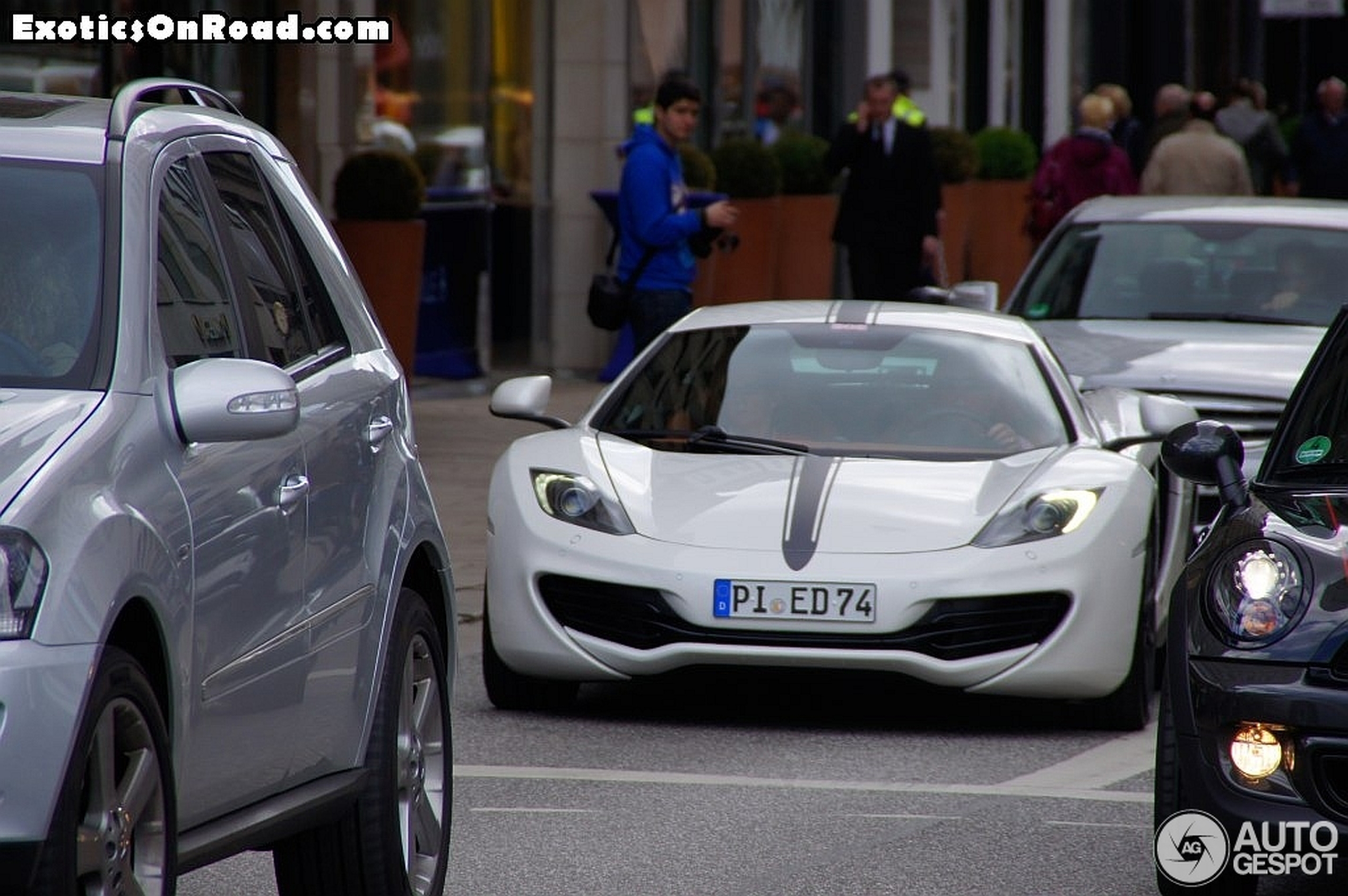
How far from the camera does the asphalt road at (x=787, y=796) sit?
6379 millimetres

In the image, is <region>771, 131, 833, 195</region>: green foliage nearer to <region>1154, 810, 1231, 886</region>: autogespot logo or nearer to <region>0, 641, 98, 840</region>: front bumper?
<region>1154, 810, 1231, 886</region>: autogespot logo

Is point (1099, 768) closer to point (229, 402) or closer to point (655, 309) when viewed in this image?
point (229, 402)

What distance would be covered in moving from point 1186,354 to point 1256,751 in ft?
20.5

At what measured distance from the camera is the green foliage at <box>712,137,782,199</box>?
21438 mm

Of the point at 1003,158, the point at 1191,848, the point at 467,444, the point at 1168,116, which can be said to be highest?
the point at 1168,116

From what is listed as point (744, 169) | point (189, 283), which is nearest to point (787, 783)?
point (189, 283)

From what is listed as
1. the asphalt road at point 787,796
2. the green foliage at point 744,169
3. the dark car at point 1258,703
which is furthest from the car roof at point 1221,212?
the green foliage at point 744,169

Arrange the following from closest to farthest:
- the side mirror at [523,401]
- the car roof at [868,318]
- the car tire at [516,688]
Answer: the car tire at [516,688], the side mirror at [523,401], the car roof at [868,318]

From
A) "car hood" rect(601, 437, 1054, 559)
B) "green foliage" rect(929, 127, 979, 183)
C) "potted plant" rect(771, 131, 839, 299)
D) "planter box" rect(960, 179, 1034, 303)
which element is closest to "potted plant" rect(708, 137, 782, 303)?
"potted plant" rect(771, 131, 839, 299)

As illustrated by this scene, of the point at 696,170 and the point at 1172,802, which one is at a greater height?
the point at 696,170

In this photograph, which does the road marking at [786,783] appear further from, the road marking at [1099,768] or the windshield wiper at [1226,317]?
the windshield wiper at [1226,317]

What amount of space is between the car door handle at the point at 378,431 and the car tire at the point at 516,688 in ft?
9.12

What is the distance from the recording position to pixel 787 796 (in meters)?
7.40

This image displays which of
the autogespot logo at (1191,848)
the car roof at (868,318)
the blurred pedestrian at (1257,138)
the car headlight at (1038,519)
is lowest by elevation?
the autogespot logo at (1191,848)
